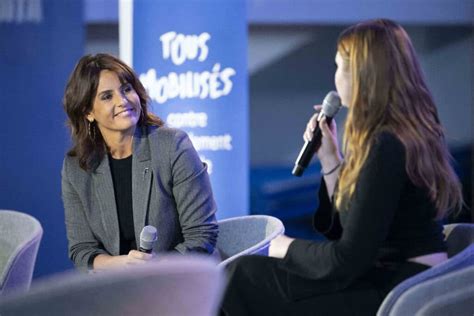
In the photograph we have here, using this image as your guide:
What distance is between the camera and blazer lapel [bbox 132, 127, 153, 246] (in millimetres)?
2902

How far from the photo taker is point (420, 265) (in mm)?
2213

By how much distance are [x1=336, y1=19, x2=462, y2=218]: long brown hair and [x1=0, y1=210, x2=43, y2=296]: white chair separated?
4.05ft

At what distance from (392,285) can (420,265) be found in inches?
3.4

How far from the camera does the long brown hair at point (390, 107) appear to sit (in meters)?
2.18

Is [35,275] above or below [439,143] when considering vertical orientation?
below

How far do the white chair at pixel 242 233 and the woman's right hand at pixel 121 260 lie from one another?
0.38m

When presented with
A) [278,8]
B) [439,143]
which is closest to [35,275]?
[439,143]

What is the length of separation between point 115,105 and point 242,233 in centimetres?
61

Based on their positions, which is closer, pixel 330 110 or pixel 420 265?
pixel 420 265

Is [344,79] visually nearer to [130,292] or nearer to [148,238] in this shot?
[148,238]

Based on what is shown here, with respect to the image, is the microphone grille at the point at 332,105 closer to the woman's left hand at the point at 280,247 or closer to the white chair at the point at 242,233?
the woman's left hand at the point at 280,247

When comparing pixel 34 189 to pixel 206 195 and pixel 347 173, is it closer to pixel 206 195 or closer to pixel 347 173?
pixel 206 195

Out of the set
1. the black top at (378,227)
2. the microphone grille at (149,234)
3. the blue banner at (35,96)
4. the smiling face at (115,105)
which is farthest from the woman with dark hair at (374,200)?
the blue banner at (35,96)

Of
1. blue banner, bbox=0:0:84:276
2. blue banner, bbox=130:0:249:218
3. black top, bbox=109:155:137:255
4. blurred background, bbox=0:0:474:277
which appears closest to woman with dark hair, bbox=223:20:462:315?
black top, bbox=109:155:137:255
